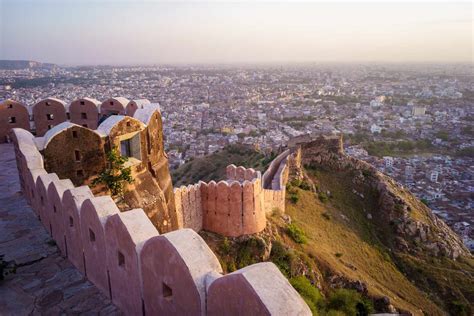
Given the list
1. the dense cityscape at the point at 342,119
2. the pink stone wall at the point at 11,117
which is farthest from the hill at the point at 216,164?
the pink stone wall at the point at 11,117

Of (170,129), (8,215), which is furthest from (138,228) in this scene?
(170,129)

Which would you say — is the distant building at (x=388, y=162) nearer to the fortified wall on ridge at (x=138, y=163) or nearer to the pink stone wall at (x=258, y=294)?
the fortified wall on ridge at (x=138, y=163)

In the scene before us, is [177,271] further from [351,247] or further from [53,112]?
[351,247]

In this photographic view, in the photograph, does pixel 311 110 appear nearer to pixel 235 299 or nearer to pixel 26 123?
pixel 26 123

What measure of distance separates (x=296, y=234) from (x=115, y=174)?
8.75 metres

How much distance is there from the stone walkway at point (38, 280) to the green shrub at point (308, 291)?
8345mm

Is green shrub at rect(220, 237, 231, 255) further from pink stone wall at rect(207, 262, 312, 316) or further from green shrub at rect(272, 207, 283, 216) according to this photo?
pink stone wall at rect(207, 262, 312, 316)

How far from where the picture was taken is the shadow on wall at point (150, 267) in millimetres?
2527

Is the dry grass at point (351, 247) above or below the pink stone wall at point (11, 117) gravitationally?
below

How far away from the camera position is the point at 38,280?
436cm

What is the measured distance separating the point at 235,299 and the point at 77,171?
6452 mm

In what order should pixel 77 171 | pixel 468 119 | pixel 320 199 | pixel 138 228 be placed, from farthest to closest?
pixel 468 119
pixel 320 199
pixel 77 171
pixel 138 228

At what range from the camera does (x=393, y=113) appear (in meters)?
84.2

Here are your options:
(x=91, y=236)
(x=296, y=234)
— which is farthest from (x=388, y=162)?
(x=91, y=236)
